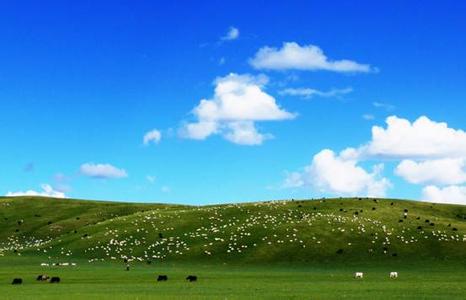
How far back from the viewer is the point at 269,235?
10031 centimetres

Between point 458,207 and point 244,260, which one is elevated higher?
point 458,207

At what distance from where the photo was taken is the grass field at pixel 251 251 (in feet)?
175

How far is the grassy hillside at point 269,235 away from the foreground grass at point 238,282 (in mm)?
6595

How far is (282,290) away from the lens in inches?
2026

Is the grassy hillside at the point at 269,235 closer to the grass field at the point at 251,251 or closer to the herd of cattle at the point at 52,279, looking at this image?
the grass field at the point at 251,251

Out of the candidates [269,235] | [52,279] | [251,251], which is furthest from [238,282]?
[269,235]

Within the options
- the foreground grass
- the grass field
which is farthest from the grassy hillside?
the foreground grass

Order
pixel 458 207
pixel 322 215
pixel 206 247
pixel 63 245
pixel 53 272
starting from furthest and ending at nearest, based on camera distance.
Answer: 1. pixel 458 207
2. pixel 322 215
3. pixel 63 245
4. pixel 206 247
5. pixel 53 272

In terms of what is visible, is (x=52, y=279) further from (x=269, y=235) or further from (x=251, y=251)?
(x=269, y=235)

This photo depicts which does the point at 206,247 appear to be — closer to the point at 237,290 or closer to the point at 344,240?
the point at 344,240

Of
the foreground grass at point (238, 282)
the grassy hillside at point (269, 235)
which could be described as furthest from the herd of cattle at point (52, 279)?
the grassy hillside at point (269, 235)

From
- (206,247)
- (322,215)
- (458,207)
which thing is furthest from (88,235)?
(458,207)

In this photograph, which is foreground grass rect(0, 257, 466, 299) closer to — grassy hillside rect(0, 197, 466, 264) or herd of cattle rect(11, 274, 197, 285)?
herd of cattle rect(11, 274, 197, 285)

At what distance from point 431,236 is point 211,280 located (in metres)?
49.1
